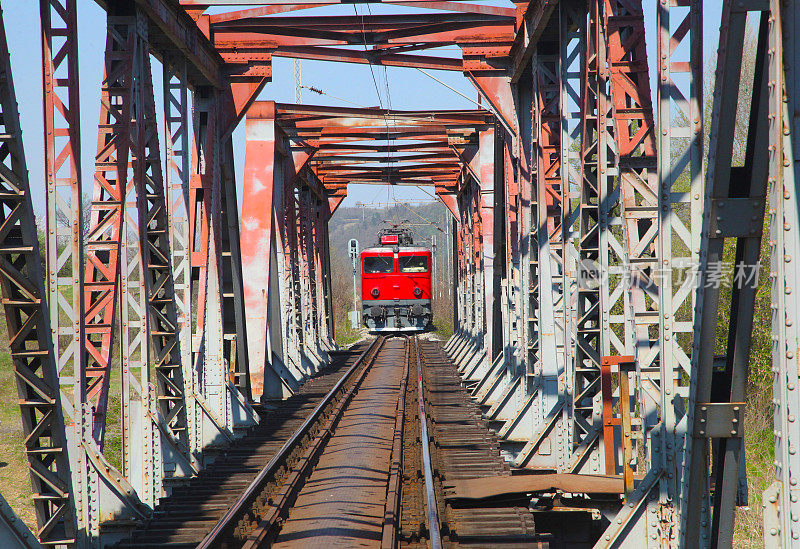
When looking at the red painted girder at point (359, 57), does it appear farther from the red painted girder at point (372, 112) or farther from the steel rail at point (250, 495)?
the steel rail at point (250, 495)

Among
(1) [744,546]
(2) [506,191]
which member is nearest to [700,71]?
(1) [744,546]

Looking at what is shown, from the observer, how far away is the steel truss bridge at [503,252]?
4.82 m

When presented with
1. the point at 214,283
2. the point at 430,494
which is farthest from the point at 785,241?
the point at 214,283

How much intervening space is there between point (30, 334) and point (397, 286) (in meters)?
29.7

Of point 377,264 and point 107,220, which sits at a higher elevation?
point 107,220

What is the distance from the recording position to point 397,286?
3606cm

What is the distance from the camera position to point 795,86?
12.5 feet

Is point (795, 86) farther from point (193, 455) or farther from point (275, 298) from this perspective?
point (275, 298)

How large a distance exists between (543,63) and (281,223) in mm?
10256

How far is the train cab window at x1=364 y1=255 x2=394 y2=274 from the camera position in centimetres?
3628

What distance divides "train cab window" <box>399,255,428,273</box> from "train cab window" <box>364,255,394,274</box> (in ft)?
1.60

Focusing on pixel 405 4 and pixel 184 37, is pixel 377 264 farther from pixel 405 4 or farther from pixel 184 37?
pixel 184 37

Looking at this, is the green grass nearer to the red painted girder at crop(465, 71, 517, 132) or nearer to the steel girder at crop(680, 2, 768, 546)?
the steel girder at crop(680, 2, 768, 546)

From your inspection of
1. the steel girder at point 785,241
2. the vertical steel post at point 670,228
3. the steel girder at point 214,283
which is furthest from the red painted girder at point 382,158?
the steel girder at point 785,241
